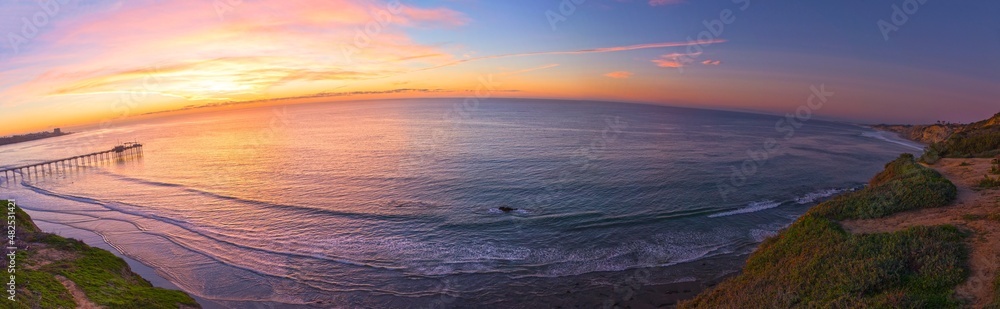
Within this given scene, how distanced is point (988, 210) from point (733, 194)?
77.1 feet

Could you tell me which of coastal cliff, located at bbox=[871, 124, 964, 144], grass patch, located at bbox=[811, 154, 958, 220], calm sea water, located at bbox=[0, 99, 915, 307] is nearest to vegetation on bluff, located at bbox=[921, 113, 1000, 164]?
calm sea water, located at bbox=[0, 99, 915, 307]

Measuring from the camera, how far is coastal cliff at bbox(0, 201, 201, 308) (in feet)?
45.3

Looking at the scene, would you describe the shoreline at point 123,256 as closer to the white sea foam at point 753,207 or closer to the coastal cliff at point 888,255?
the coastal cliff at point 888,255

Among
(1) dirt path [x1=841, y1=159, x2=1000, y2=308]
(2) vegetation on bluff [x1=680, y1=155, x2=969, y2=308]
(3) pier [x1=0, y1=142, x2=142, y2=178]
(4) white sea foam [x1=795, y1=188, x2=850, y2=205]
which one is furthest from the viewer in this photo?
(3) pier [x1=0, y1=142, x2=142, y2=178]

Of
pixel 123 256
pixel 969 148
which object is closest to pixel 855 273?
pixel 969 148

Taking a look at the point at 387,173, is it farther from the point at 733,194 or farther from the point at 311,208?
the point at 733,194

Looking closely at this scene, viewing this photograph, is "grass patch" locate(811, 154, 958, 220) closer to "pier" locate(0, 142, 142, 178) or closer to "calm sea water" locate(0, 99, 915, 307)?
"calm sea water" locate(0, 99, 915, 307)

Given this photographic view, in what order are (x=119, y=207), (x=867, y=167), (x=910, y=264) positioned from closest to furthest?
1. (x=910, y=264)
2. (x=119, y=207)
3. (x=867, y=167)

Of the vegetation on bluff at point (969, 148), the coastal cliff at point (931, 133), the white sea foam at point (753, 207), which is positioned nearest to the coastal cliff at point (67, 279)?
the white sea foam at point (753, 207)

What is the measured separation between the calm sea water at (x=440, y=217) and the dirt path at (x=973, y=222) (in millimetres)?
7710

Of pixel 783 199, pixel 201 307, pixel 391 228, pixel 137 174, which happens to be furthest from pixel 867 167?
pixel 137 174

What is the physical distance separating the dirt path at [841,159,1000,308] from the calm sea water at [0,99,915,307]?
771 cm

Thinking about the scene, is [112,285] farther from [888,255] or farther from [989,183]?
[989,183]

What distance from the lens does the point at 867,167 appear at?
185 ft
